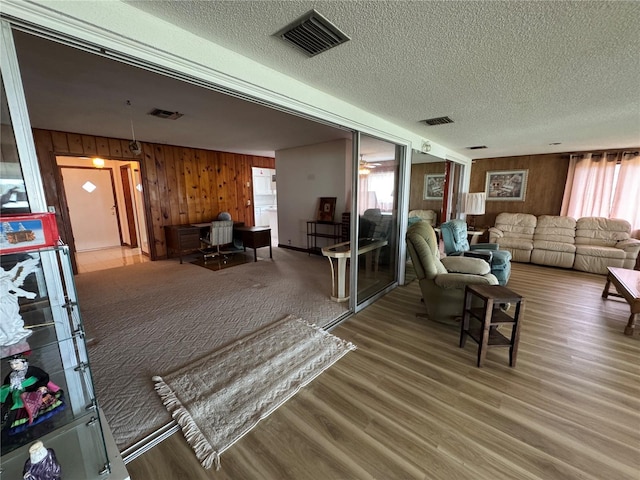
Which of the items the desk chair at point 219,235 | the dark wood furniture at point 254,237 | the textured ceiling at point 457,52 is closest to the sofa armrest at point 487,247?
the textured ceiling at point 457,52

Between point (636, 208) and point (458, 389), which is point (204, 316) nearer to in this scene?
point (458, 389)

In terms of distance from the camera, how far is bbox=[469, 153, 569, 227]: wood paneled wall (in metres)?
5.34

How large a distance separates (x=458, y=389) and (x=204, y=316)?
2.56 m

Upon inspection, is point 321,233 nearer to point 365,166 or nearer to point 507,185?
point 365,166

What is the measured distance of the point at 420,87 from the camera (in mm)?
2123

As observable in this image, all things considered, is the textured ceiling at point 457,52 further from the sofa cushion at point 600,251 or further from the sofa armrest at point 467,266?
the sofa cushion at point 600,251

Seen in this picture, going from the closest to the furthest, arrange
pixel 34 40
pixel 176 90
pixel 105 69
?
pixel 34 40, pixel 105 69, pixel 176 90

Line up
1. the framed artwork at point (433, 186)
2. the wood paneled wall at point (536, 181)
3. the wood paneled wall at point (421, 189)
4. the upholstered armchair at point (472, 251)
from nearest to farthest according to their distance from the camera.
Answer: the upholstered armchair at point (472, 251)
the wood paneled wall at point (421, 189)
the wood paneled wall at point (536, 181)
the framed artwork at point (433, 186)

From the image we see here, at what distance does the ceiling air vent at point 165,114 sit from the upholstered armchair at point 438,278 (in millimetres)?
3212

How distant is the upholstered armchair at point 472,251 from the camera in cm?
350

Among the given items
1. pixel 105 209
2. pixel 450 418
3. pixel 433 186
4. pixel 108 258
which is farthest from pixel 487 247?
pixel 105 209

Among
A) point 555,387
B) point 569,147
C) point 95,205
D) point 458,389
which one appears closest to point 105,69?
point 458,389

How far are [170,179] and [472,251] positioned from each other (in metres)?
5.85

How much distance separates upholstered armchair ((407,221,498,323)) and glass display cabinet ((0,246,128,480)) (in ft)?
8.68
